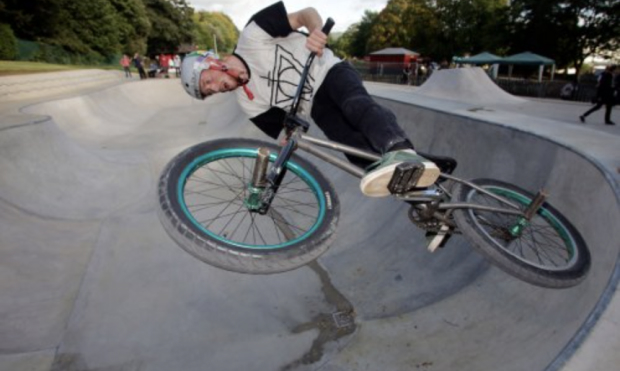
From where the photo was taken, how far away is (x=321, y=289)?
472 centimetres

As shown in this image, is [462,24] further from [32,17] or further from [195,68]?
[195,68]

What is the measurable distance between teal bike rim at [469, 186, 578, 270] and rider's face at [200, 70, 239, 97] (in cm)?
220

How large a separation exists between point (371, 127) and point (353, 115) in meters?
0.22

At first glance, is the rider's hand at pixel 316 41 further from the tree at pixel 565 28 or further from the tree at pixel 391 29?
the tree at pixel 391 29

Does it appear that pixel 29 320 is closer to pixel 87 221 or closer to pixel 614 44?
pixel 87 221

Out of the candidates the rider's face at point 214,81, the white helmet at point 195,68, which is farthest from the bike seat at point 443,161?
the white helmet at point 195,68

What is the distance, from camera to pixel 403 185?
2.56 m

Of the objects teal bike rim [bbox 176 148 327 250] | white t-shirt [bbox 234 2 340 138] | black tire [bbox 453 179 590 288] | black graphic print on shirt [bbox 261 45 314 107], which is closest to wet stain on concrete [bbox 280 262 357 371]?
teal bike rim [bbox 176 148 327 250]

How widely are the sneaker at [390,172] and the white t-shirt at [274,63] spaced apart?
3.26 feet

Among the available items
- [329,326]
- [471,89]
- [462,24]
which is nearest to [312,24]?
[329,326]

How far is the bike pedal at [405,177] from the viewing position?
2459 mm

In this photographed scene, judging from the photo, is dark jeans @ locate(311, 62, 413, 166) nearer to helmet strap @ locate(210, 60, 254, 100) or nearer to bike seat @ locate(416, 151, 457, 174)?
bike seat @ locate(416, 151, 457, 174)

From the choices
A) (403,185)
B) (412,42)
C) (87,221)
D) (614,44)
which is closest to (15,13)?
(87,221)

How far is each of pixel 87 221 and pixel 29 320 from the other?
7.97 ft
